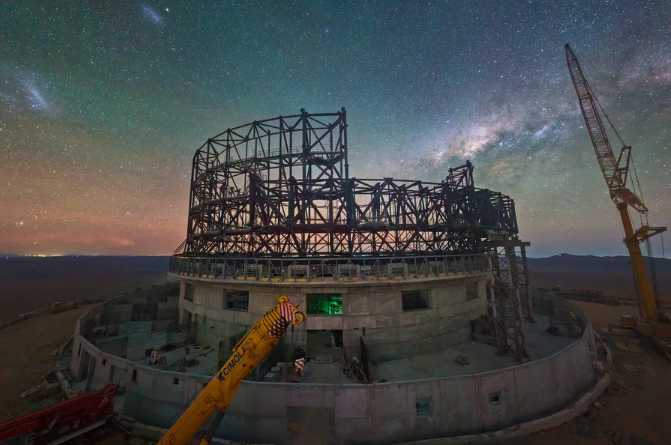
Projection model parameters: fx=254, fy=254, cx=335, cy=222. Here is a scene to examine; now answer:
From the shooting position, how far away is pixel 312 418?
10.6 meters

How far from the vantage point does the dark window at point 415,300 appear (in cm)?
1960

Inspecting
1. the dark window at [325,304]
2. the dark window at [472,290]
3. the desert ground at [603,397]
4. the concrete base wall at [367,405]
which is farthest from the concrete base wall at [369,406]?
the dark window at [472,290]

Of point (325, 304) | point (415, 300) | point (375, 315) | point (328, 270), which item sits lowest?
point (325, 304)

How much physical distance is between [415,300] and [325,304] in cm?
783

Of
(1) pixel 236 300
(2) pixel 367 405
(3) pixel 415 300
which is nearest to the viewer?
(2) pixel 367 405

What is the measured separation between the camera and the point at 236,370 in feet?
26.5

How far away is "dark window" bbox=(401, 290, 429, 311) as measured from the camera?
64.3 ft

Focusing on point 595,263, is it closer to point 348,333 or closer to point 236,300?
point 348,333

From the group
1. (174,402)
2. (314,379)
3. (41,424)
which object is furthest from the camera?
(314,379)

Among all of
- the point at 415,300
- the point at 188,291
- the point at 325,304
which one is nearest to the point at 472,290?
the point at 415,300

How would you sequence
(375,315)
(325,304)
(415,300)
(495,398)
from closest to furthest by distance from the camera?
(495,398), (375,315), (415,300), (325,304)

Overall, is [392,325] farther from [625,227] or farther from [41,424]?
[625,227]

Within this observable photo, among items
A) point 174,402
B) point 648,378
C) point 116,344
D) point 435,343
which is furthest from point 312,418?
point 648,378

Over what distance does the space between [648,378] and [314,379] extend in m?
22.5
